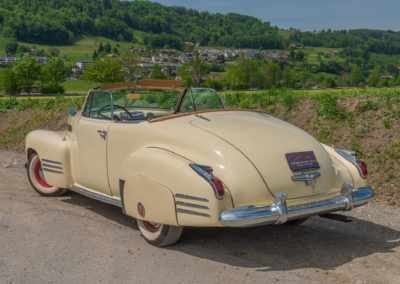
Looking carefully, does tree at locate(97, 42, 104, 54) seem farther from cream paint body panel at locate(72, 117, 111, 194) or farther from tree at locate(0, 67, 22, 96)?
cream paint body panel at locate(72, 117, 111, 194)

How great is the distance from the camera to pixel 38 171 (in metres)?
5.93

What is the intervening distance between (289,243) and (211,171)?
4.40ft

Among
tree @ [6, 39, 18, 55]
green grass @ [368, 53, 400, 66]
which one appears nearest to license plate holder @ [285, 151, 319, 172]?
tree @ [6, 39, 18, 55]

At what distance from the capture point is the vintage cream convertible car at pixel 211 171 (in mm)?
3395

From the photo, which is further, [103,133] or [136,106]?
[136,106]

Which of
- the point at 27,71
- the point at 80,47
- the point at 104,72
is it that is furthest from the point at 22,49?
the point at 27,71

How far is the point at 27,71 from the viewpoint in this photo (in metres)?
70.3

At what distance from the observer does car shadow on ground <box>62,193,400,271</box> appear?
12.1ft

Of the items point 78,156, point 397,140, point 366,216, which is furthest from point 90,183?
point 397,140

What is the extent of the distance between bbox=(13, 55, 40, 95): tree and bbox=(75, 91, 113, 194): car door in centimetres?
6996

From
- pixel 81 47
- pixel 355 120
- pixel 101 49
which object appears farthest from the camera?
pixel 81 47

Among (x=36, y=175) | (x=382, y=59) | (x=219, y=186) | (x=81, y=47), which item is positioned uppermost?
(x=219, y=186)

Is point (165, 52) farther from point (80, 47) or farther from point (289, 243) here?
point (289, 243)

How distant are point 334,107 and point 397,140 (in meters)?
1.65
